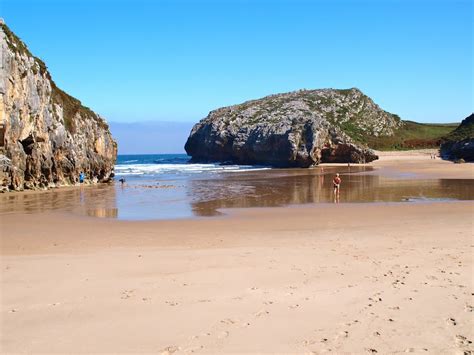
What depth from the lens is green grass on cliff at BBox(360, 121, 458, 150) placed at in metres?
77.5

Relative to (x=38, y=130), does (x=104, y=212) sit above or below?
below

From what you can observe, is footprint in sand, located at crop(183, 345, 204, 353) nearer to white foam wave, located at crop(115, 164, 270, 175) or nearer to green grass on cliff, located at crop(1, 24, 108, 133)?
green grass on cliff, located at crop(1, 24, 108, 133)

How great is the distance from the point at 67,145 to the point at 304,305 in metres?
28.5

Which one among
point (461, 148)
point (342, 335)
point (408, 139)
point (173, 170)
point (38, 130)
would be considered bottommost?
point (342, 335)

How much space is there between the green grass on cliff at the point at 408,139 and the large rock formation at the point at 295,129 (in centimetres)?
156

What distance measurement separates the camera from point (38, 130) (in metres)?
27.1

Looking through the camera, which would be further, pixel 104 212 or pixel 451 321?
pixel 104 212

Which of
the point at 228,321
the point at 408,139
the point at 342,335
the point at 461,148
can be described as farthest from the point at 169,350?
the point at 408,139

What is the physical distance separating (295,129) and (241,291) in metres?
57.6

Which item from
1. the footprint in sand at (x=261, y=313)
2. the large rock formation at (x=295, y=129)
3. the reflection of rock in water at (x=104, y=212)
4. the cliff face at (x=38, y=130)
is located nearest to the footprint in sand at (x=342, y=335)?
the footprint in sand at (x=261, y=313)

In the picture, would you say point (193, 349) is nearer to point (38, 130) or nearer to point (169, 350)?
point (169, 350)

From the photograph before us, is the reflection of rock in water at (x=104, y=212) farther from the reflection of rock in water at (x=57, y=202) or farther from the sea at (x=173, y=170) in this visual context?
the sea at (x=173, y=170)

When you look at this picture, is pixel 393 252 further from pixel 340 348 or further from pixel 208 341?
pixel 208 341

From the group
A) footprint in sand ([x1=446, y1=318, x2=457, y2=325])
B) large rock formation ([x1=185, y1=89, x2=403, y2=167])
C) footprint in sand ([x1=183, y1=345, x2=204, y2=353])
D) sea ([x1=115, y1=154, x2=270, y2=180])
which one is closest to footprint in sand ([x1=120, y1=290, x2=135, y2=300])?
footprint in sand ([x1=183, y1=345, x2=204, y2=353])
